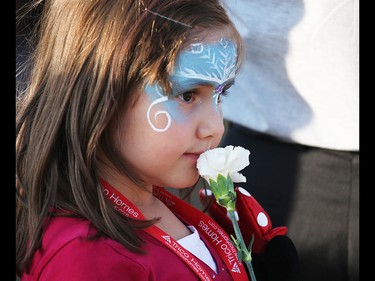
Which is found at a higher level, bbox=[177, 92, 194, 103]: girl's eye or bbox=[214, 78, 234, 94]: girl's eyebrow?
bbox=[177, 92, 194, 103]: girl's eye

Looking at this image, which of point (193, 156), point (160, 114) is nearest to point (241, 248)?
point (193, 156)

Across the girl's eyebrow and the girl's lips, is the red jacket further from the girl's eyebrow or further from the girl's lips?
the girl's eyebrow

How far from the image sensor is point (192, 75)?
1.54m

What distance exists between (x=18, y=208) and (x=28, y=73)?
0.37 m

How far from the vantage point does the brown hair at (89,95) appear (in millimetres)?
1508

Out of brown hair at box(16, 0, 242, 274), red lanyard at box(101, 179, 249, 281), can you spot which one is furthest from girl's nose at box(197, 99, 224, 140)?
red lanyard at box(101, 179, 249, 281)

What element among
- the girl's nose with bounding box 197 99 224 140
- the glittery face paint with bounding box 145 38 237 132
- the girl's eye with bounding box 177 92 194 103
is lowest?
the girl's nose with bounding box 197 99 224 140

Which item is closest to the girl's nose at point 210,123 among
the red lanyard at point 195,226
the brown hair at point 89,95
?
the brown hair at point 89,95

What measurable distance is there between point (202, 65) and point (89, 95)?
0.25 metres

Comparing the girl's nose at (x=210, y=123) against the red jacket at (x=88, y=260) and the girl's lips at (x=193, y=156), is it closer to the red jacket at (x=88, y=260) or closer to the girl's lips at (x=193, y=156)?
the girl's lips at (x=193, y=156)

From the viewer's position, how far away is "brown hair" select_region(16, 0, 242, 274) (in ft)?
4.95
